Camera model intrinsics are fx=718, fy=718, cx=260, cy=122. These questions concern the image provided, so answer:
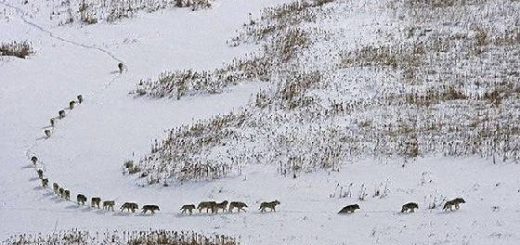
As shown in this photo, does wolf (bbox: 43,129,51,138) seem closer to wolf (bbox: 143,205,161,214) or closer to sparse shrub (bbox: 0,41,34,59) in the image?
wolf (bbox: 143,205,161,214)

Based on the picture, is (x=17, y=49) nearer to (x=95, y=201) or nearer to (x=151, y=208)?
(x=95, y=201)

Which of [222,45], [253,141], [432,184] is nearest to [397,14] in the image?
[222,45]

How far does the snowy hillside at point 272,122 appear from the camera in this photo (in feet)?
53.7

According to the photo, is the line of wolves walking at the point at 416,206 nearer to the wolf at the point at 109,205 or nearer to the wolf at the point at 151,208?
the wolf at the point at 151,208

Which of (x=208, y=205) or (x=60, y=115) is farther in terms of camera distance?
(x=60, y=115)

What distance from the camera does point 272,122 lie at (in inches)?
872

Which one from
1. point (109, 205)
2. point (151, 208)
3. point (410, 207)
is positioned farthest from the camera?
point (109, 205)

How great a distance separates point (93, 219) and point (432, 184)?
8212 mm

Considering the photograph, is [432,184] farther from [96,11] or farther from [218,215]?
[96,11]

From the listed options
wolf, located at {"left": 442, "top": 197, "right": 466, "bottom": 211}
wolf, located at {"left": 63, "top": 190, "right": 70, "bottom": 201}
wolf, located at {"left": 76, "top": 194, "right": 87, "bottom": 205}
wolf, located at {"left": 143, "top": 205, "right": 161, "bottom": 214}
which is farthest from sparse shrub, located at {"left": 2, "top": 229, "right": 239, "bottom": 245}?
wolf, located at {"left": 442, "top": 197, "right": 466, "bottom": 211}

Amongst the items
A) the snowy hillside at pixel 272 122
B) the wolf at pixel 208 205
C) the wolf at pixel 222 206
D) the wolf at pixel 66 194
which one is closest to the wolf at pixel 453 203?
the snowy hillside at pixel 272 122

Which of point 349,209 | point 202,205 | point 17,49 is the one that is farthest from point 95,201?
point 17,49

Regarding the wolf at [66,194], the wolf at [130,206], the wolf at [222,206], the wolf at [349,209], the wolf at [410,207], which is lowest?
the wolf at [66,194]

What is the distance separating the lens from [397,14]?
3195 centimetres
